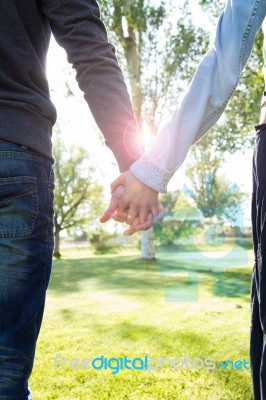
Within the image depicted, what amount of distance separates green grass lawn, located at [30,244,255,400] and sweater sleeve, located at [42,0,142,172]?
2241mm

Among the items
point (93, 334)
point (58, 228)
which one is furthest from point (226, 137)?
point (58, 228)

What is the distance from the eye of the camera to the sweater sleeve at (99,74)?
145cm

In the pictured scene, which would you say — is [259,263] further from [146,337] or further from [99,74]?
[146,337]

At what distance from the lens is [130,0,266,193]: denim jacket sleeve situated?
146 cm

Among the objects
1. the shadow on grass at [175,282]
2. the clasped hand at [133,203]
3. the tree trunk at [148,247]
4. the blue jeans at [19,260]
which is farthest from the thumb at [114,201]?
the tree trunk at [148,247]

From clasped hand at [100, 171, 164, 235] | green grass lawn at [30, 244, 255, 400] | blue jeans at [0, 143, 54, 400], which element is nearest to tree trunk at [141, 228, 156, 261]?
green grass lawn at [30, 244, 255, 400]

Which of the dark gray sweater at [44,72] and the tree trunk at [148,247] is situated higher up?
the dark gray sweater at [44,72]

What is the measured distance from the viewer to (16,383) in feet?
4.30

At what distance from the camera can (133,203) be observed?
1451mm

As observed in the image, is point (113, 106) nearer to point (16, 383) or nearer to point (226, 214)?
point (16, 383)

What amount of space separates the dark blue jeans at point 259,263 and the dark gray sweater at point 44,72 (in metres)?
0.43

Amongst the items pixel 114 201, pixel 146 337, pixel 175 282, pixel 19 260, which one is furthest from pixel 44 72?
pixel 175 282

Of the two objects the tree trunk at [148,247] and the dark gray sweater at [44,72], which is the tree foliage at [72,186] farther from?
the dark gray sweater at [44,72]

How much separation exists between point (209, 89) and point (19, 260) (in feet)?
2.63
